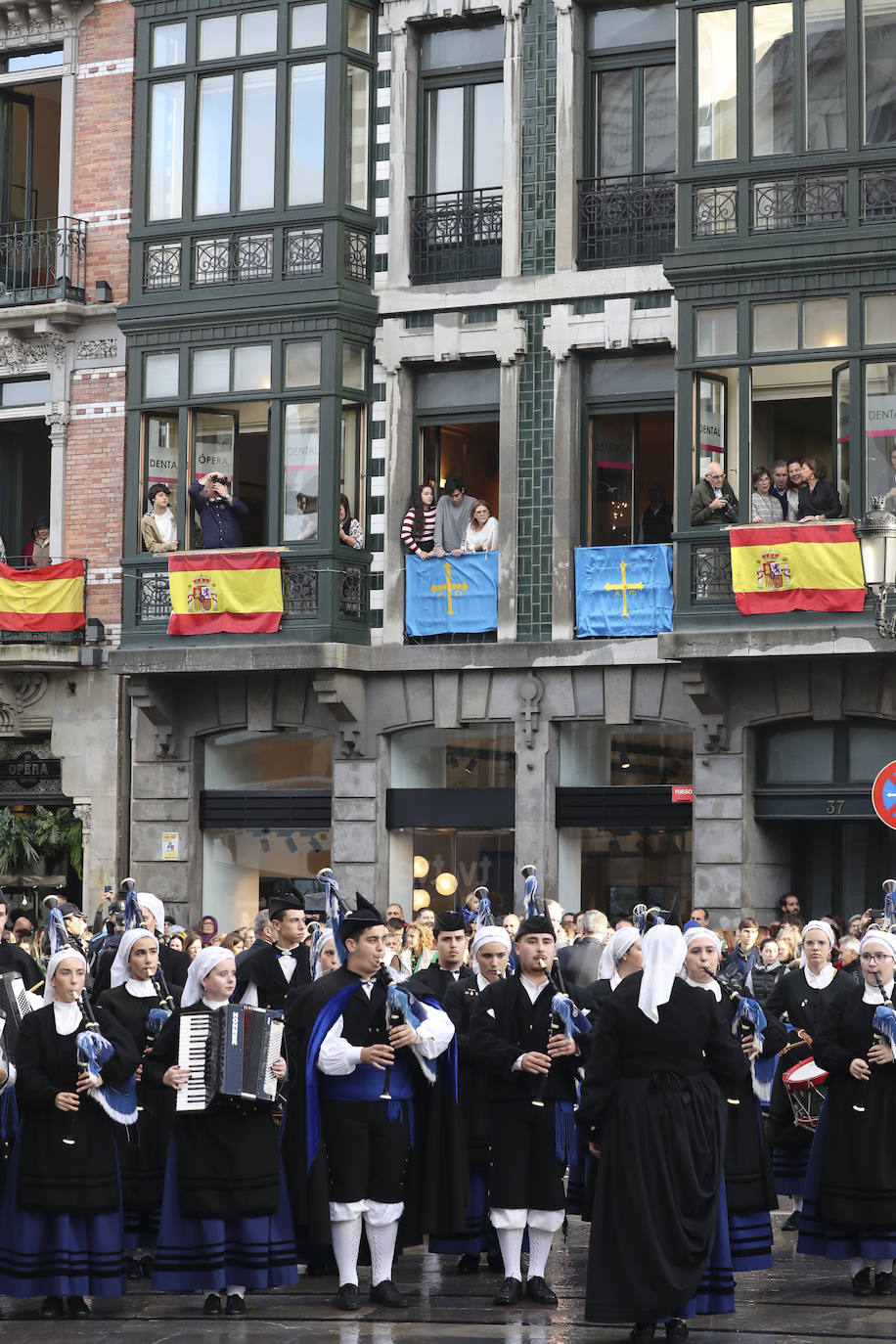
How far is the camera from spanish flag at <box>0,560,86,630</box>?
27922 millimetres

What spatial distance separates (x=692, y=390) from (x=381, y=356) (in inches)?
160

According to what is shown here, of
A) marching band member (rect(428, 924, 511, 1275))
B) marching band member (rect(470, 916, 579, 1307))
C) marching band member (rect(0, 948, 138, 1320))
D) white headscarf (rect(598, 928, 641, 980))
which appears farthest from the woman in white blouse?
marching band member (rect(0, 948, 138, 1320))

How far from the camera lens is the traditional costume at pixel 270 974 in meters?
13.8

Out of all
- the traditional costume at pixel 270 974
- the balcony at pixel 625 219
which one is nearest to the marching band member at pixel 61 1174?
the traditional costume at pixel 270 974

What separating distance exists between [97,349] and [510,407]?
5794 millimetres

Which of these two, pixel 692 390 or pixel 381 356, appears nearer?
pixel 692 390

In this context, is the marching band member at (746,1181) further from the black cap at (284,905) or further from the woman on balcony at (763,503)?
the woman on balcony at (763,503)

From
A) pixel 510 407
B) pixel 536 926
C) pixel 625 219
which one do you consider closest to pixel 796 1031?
pixel 536 926

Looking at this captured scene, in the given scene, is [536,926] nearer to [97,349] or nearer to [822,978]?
[822,978]

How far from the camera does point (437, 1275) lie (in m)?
13.4

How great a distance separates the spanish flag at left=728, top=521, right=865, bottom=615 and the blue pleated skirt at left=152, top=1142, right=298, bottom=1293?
39.5 ft

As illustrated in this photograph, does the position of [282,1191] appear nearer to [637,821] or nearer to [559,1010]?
[559,1010]

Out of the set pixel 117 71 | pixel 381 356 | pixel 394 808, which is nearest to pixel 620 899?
pixel 394 808

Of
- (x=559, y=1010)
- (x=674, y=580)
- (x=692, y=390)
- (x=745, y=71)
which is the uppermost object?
(x=745, y=71)
